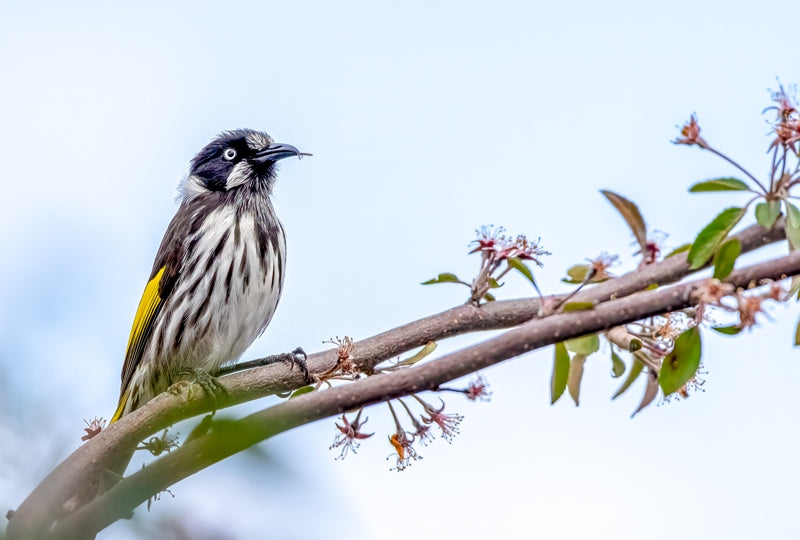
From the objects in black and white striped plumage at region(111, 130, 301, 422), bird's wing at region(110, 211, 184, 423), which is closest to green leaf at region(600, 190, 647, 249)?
black and white striped plumage at region(111, 130, 301, 422)

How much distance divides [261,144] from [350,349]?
169 inches

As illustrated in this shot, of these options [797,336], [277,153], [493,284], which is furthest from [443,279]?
[277,153]

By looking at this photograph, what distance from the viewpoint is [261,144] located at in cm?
729

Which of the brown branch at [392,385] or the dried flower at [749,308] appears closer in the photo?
the brown branch at [392,385]

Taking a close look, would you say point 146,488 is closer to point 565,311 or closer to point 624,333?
point 565,311

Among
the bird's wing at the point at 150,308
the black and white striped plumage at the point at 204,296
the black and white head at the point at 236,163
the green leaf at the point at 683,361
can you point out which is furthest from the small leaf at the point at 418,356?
the black and white head at the point at 236,163

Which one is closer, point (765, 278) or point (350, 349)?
point (765, 278)

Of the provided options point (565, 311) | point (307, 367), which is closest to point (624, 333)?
point (565, 311)

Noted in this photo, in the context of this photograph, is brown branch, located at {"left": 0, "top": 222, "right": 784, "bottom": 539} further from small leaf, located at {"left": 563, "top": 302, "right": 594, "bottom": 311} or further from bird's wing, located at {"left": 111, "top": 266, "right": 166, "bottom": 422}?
bird's wing, located at {"left": 111, "top": 266, "right": 166, "bottom": 422}

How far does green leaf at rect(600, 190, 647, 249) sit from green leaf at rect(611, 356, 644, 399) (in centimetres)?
43

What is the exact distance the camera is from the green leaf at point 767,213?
2.36m

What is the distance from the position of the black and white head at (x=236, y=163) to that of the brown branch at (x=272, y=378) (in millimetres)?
3565

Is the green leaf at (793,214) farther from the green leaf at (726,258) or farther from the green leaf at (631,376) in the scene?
the green leaf at (631,376)

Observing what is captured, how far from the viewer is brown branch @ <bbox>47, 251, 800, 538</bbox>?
112 centimetres
